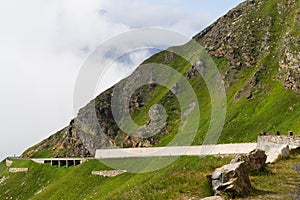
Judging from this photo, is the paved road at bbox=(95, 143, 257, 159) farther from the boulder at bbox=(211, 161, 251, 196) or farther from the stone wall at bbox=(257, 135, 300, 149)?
the boulder at bbox=(211, 161, 251, 196)

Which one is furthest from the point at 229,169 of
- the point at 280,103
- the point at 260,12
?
the point at 260,12

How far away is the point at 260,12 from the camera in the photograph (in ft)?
495

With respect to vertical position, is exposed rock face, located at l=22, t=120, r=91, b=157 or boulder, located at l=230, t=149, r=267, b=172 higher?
exposed rock face, located at l=22, t=120, r=91, b=157

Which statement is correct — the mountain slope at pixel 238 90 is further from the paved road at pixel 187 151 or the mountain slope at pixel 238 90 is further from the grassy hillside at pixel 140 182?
the grassy hillside at pixel 140 182

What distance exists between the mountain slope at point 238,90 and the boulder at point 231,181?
5974 centimetres

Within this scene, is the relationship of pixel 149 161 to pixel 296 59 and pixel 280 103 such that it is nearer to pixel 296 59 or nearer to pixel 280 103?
pixel 280 103

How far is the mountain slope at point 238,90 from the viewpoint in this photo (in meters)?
96.0

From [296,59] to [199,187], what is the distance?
304ft

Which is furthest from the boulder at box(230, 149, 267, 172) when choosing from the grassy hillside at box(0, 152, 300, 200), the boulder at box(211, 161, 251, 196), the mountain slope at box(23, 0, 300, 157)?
the mountain slope at box(23, 0, 300, 157)

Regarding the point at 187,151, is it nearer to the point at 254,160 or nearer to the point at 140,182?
the point at 140,182

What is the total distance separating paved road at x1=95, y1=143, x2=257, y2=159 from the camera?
66.3 metres

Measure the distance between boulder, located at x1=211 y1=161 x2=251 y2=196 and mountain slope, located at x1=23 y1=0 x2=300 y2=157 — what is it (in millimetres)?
59735

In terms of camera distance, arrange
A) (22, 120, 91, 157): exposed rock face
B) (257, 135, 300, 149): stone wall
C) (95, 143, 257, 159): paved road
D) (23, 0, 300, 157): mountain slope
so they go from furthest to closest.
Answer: (22, 120, 91, 157): exposed rock face → (23, 0, 300, 157): mountain slope → (95, 143, 257, 159): paved road → (257, 135, 300, 149): stone wall

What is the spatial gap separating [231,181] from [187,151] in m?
56.5
